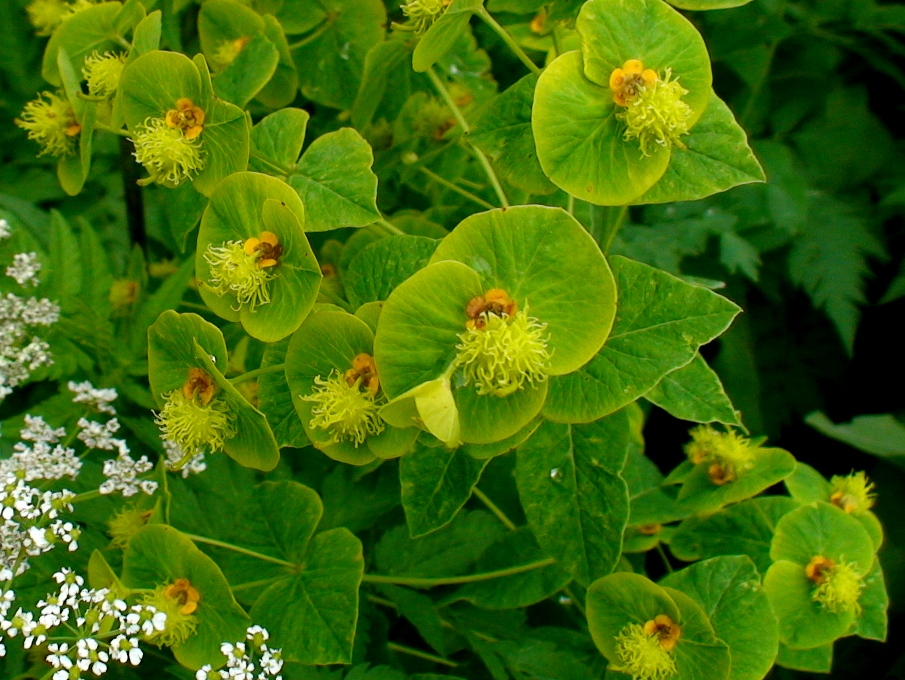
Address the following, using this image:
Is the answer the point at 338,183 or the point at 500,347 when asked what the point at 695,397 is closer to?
the point at 500,347

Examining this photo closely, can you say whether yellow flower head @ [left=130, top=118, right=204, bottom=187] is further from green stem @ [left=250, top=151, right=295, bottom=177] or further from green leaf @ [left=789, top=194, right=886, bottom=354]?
green leaf @ [left=789, top=194, right=886, bottom=354]

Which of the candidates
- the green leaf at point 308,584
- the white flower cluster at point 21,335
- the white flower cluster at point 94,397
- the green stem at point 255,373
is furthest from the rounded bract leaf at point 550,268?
the white flower cluster at point 21,335

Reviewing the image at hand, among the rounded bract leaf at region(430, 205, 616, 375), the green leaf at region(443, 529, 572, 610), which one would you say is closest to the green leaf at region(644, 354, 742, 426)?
the rounded bract leaf at region(430, 205, 616, 375)

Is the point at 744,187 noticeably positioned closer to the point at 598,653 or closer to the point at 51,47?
the point at 598,653

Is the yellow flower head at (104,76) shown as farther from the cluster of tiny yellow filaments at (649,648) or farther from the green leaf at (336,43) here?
the cluster of tiny yellow filaments at (649,648)

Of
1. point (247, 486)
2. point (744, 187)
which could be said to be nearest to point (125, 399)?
point (247, 486)

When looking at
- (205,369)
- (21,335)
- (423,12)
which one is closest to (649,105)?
(423,12)
